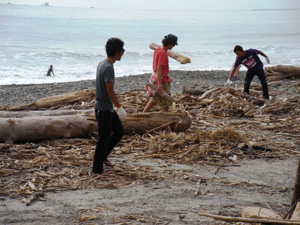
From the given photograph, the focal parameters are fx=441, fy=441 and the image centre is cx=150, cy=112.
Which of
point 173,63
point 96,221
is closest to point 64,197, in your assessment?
point 96,221

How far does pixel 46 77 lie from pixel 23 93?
1199cm

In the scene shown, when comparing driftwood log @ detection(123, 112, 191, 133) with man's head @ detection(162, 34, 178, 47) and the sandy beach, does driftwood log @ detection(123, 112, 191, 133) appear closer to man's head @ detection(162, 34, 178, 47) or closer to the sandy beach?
the sandy beach

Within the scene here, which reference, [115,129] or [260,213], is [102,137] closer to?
[115,129]

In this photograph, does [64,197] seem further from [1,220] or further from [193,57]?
[193,57]

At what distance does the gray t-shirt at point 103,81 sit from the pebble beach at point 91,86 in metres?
7.97

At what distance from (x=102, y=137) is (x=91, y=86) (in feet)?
40.6

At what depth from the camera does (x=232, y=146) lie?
24.0ft

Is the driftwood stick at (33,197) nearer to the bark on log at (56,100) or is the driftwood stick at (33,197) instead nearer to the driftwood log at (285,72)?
the bark on log at (56,100)

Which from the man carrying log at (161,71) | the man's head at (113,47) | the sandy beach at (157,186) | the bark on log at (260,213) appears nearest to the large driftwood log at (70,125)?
the sandy beach at (157,186)

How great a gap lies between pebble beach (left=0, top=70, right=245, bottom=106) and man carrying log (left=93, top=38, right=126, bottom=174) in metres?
7.74

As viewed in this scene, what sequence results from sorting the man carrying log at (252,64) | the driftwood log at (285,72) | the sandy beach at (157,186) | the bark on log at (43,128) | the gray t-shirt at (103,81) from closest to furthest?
the sandy beach at (157,186)
the gray t-shirt at (103,81)
the bark on log at (43,128)
the man carrying log at (252,64)
the driftwood log at (285,72)

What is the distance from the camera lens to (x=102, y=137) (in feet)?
18.9

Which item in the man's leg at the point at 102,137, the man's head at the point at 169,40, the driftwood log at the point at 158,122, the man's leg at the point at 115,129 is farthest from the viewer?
the man's head at the point at 169,40

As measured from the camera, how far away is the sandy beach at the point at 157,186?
4.61 meters
